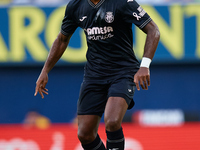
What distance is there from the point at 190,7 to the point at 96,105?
10111 millimetres

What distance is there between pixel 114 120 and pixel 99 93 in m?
0.55

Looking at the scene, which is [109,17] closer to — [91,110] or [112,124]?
[91,110]

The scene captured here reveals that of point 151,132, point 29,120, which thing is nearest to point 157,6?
point 29,120

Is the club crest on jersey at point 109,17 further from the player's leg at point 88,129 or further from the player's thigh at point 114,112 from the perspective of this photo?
the player's leg at point 88,129

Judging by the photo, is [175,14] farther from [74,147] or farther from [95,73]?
[95,73]

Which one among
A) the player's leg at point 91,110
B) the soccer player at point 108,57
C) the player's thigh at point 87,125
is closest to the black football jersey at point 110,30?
the soccer player at point 108,57

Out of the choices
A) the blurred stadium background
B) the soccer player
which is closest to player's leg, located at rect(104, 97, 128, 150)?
the soccer player

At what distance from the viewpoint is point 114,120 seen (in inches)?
169

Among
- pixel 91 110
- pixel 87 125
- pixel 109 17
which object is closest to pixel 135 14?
pixel 109 17

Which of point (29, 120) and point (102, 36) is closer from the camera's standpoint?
point (102, 36)

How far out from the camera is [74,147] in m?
6.93

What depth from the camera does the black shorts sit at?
4.57 metres

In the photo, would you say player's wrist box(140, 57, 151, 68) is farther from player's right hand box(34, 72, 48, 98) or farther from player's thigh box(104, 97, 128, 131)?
player's right hand box(34, 72, 48, 98)

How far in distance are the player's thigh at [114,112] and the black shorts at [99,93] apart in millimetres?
111
